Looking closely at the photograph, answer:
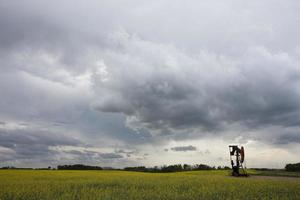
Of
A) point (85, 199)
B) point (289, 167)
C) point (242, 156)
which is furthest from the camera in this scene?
point (289, 167)

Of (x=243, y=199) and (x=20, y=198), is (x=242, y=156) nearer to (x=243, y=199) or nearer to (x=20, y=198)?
(x=243, y=199)

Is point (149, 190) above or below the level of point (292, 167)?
below

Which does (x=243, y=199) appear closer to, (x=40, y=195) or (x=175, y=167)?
(x=40, y=195)

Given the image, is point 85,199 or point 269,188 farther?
point 269,188

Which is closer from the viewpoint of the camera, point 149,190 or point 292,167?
point 149,190

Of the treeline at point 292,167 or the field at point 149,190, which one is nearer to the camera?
the field at point 149,190

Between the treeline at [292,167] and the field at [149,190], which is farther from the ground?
the treeline at [292,167]

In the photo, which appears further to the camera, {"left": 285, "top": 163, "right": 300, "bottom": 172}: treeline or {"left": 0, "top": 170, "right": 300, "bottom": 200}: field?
{"left": 285, "top": 163, "right": 300, "bottom": 172}: treeline

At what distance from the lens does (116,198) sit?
13.6 m

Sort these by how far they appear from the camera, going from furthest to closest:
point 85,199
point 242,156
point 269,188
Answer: point 242,156 < point 269,188 < point 85,199

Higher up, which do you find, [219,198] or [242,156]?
[242,156]

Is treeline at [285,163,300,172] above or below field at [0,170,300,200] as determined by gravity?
above

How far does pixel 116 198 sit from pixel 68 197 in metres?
2.25

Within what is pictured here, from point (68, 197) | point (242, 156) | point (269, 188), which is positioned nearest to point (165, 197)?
point (68, 197)
